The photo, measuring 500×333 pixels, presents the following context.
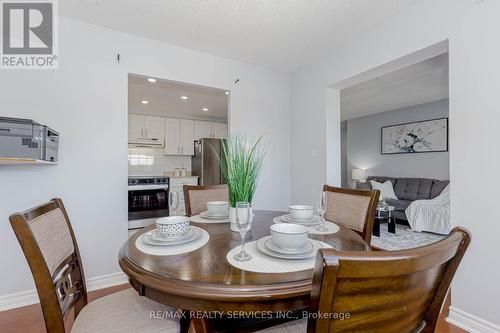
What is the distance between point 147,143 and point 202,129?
1.23 m

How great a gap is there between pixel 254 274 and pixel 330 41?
2534 millimetres

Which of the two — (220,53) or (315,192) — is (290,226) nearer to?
(315,192)

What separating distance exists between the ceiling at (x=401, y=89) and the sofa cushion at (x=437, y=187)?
159cm

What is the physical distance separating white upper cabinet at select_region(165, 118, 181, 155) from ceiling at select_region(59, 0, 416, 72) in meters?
2.81

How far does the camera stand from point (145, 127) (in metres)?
4.98

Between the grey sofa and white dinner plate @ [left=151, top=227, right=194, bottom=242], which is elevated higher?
white dinner plate @ [left=151, top=227, right=194, bottom=242]

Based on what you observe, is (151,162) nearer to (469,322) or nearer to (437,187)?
(469,322)

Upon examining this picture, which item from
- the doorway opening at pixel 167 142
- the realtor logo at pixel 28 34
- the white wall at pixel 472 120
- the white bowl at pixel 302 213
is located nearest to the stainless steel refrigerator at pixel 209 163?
the doorway opening at pixel 167 142

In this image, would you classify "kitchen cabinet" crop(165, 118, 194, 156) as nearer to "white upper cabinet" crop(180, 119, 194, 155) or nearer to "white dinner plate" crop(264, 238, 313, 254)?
"white upper cabinet" crop(180, 119, 194, 155)

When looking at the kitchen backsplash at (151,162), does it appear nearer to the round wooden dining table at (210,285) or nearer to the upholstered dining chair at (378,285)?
the round wooden dining table at (210,285)

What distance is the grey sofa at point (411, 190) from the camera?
14.4 feet

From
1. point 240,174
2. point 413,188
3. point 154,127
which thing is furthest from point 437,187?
point 154,127

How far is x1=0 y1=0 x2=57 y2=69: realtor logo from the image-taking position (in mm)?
1889

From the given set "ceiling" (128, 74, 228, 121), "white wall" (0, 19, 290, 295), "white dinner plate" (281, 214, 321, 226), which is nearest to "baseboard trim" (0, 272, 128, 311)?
"white wall" (0, 19, 290, 295)
